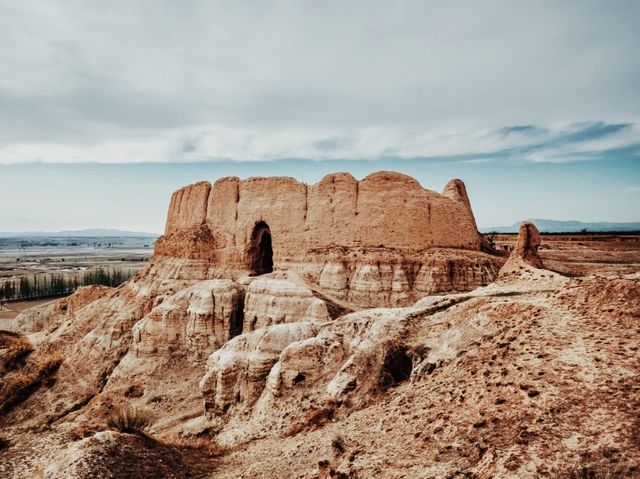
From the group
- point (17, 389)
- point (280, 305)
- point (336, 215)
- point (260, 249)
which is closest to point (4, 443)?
point (17, 389)

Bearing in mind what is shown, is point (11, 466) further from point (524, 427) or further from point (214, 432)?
point (524, 427)

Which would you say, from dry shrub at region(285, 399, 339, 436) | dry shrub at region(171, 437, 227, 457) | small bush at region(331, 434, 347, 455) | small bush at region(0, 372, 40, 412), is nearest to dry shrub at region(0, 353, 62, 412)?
small bush at region(0, 372, 40, 412)

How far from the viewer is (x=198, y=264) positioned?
3188cm

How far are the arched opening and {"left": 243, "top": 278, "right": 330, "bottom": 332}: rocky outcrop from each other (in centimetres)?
664

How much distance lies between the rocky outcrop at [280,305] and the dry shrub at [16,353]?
18.1 m

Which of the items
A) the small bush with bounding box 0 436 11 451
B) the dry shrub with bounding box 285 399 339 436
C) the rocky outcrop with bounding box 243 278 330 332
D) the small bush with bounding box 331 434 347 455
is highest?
the rocky outcrop with bounding box 243 278 330 332

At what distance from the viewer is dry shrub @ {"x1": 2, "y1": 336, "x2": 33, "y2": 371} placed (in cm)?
2947

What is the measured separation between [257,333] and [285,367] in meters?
3.63

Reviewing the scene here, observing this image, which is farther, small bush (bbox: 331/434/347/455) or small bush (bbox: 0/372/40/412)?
small bush (bbox: 0/372/40/412)

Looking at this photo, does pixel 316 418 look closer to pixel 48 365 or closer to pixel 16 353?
pixel 48 365

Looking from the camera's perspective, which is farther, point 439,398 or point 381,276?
point 381,276

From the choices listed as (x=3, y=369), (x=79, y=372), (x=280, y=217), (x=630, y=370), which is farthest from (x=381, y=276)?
(x=3, y=369)

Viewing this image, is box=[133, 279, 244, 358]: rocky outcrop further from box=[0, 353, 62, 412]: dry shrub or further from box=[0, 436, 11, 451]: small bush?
box=[0, 436, 11, 451]: small bush

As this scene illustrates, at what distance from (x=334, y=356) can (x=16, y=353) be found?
27.1 m
